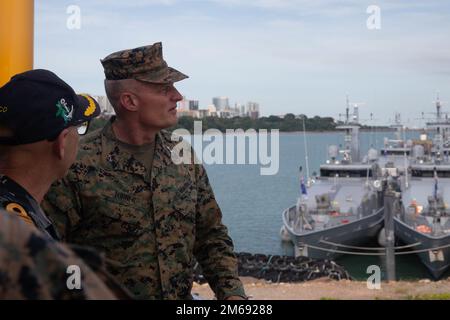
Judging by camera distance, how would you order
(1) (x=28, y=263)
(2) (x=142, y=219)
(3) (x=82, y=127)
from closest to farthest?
1. (1) (x=28, y=263)
2. (3) (x=82, y=127)
3. (2) (x=142, y=219)

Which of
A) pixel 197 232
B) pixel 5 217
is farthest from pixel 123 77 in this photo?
pixel 5 217

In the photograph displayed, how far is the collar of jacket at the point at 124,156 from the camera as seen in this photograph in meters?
2.45

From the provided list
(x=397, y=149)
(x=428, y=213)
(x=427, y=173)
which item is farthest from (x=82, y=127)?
(x=397, y=149)

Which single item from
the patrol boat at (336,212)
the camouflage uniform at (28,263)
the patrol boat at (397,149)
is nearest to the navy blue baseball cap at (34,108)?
the camouflage uniform at (28,263)

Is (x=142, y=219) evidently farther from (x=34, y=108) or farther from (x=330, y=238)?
(x=330, y=238)

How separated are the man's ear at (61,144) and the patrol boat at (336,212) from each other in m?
23.8

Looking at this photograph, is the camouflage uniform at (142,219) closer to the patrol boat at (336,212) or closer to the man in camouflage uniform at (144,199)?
the man in camouflage uniform at (144,199)

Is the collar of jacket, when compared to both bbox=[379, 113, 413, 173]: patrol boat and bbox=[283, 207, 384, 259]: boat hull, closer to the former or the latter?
bbox=[283, 207, 384, 259]: boat hull

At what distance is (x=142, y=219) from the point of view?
7.85ft

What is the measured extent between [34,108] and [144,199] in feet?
3.06

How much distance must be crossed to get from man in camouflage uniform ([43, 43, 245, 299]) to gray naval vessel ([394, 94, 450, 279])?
22.0 meters

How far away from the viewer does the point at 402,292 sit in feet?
42.7
